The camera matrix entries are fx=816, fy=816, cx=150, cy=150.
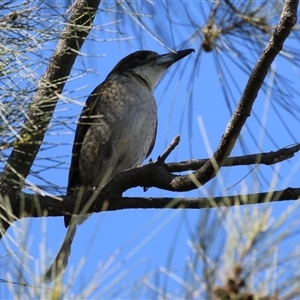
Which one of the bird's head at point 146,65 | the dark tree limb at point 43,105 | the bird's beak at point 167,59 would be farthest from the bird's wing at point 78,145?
the dark tree limb at point 43,105

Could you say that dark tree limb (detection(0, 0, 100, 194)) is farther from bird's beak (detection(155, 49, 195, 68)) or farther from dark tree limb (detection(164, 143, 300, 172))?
bird's beak (detection(155, 49, 195, 68))

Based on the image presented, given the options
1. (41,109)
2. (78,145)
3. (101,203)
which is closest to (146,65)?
(78,145)

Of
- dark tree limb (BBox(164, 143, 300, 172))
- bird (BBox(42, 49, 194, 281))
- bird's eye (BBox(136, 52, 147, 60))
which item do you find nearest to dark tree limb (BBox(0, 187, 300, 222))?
dark tree limb (BBox(164, 143, 300, 172))

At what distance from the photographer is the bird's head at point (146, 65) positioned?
241 inches

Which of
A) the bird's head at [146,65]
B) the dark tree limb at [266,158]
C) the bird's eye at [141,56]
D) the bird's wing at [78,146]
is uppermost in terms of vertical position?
the bird's eye at [141,56]

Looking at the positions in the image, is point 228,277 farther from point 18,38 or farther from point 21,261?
point 18,38

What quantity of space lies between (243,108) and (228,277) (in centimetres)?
155

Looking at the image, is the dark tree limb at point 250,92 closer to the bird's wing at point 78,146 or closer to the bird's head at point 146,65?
the bird's wing at point 78,146

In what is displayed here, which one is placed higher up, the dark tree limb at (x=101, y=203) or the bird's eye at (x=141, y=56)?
the bird's eye at (x=141, y=56)

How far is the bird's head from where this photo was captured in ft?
20.1

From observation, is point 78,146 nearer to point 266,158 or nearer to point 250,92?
point 266,158

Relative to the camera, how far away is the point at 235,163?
151 inches

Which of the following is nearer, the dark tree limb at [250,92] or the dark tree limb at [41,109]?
the dark tree limb at [41,109]

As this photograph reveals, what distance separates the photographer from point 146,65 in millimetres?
6293
